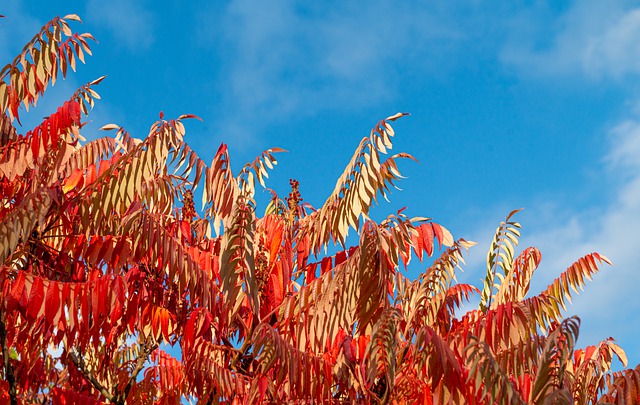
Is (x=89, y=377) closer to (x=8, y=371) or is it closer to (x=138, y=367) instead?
(x=138, y=367)

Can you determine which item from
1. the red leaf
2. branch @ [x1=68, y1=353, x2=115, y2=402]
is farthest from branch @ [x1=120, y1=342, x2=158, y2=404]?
the red leaf

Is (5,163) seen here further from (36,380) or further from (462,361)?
(462,361)

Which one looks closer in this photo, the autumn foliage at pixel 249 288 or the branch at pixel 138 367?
the autumn foliage at pixel 249 288

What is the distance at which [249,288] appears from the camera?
5.25 meters

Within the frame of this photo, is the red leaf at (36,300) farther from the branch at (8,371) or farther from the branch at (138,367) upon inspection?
the branch at (138,367)

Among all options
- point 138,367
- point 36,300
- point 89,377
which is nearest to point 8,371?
point 36,300

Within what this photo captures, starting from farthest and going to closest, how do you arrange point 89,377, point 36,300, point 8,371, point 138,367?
point 138,367, point 89,377, point 8,371, point 36,300

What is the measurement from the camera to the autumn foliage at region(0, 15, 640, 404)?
452 cm

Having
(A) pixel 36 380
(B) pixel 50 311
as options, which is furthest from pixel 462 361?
(A) pixel 36 380

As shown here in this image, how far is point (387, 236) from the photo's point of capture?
4.74 meters

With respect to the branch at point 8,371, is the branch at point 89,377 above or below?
above

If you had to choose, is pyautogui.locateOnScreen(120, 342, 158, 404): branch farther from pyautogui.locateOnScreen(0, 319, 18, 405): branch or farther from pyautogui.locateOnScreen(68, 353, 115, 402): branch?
pyautogui.locateOnScreen(0, 319, 18, 405): branch

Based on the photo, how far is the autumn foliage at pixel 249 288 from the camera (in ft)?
14.8

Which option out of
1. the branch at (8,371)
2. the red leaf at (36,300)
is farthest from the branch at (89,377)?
the red leaf at (36,300)
